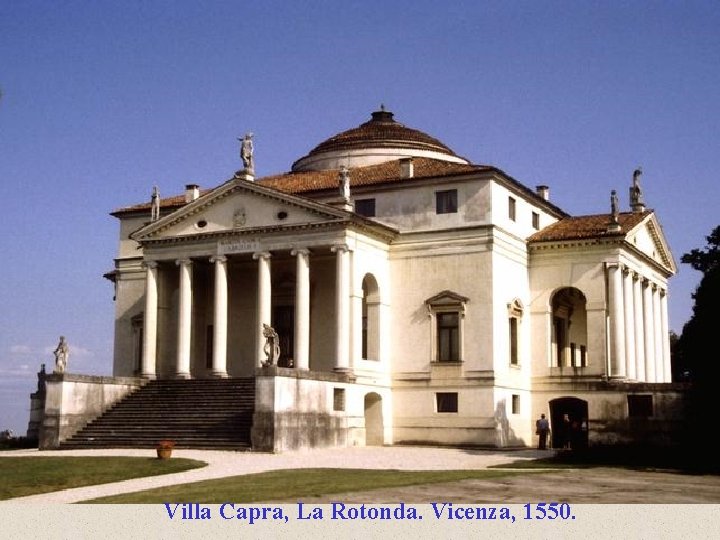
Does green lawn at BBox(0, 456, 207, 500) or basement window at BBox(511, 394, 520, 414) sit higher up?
basement window at BBox(511, 394, 520, 414)

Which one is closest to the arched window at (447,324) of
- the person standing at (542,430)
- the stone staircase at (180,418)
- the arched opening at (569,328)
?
the person standing at (542,430)

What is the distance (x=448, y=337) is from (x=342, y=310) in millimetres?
6411

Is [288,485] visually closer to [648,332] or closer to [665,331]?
[648,332]

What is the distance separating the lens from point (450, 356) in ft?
173

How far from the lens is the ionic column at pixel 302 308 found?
164 ft

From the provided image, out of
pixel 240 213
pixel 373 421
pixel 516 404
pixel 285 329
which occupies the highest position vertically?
pixel 240 213

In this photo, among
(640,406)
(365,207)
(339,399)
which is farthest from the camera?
(365,207)

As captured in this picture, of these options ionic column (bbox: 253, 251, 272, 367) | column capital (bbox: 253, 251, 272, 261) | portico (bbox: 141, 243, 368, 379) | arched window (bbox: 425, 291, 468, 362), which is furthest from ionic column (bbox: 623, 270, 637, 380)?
column capital (bbox: 253, 251, 272, 261)

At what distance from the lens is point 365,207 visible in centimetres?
5528

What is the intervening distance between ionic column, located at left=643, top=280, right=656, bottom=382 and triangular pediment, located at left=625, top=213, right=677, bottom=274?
2.02 meters

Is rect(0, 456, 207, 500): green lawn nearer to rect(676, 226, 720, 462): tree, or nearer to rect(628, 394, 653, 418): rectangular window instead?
rect(676, 226, 720, 462): tree

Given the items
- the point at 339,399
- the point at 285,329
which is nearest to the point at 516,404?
the point at 339,399

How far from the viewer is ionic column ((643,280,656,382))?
61.3m

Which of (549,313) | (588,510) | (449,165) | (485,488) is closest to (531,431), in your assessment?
(549,313)
